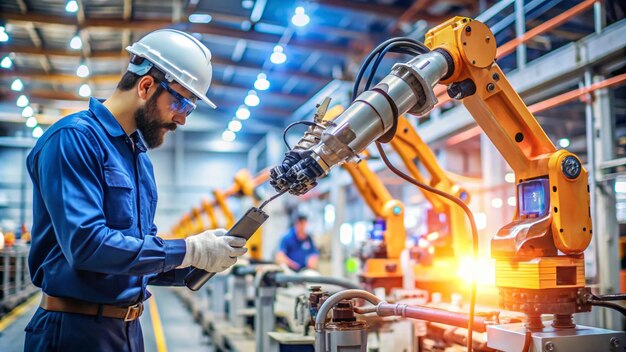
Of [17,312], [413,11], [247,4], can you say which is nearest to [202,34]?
[247,4]

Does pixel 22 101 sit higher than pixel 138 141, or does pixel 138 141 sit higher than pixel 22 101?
pixel 22 101

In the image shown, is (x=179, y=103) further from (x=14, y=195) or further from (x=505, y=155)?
(x=14, y=195)

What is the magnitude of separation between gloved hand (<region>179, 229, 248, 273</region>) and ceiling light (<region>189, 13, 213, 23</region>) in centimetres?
806

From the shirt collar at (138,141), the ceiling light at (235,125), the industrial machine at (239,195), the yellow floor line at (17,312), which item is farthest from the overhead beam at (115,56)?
the shirt collar at (138,141)

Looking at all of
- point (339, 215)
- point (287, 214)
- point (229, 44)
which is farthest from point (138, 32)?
point (287, 214)

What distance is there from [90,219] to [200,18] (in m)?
8.38

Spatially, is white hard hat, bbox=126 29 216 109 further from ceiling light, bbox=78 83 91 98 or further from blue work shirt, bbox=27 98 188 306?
ceiling light, bbox=78 83 91 98

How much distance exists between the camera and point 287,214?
17891 mm

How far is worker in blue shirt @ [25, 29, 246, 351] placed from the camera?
1813 mm

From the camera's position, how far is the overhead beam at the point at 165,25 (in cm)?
795

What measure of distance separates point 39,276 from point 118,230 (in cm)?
34

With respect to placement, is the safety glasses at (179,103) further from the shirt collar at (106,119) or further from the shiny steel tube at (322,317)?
the shiny steel tube at (322,317)

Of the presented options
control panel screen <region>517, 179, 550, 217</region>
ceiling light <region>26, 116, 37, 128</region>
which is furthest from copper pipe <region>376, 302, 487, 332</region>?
ceiling light <region>26, 116, 37, 128</region>

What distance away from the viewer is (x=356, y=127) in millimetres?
1821
